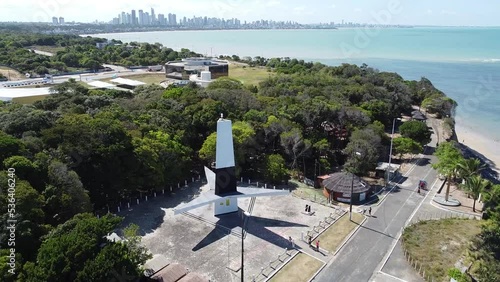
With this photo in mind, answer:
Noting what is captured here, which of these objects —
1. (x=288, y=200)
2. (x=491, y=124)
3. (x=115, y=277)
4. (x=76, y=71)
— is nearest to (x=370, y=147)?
(x=288, y=200)

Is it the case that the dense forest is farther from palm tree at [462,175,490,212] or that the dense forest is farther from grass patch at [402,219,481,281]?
grass patch at [402,219,481,281]

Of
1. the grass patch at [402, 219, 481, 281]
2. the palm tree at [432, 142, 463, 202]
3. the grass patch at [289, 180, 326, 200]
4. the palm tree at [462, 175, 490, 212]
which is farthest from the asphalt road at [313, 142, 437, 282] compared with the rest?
the grass patch at [289, 180, 326, 200]

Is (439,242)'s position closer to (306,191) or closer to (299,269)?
(299,269)

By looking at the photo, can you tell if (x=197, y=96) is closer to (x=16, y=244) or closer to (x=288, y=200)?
(x=288, y=200)

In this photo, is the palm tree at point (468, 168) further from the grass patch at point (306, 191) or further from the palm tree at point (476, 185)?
the grass patch at point (306, 191)

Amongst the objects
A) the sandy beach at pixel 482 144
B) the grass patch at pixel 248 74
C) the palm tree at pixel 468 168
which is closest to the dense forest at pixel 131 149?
the palm tree at pixel 468 168

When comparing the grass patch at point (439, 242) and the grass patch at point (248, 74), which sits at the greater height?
the grass patch at point (248, 74)
